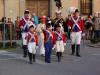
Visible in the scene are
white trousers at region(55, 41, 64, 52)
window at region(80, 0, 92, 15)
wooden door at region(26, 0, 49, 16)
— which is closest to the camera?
white trousers at region(55, 41, 64, 52)

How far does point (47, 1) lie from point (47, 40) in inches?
724

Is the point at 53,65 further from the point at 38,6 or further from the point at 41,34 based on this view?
the point at 38,6

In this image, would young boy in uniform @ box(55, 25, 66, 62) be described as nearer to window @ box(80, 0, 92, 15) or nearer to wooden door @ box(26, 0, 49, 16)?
window @ box(80, 0, 92, 15)

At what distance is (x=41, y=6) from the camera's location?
120 ft

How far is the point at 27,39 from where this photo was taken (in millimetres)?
17969

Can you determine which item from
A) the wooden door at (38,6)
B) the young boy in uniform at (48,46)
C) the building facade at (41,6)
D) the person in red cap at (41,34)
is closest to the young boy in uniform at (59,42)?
the young boy in uniform at (48,46)

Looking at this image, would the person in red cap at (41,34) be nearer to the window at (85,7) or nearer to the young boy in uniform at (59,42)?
the young boy in uniform at (59,42)

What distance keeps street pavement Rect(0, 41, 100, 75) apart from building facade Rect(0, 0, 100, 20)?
13608mm

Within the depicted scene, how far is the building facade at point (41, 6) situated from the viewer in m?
35.0

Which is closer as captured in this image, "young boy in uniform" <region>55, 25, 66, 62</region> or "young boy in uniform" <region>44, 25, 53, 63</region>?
"young boy in uniform" <region>44, 25, 53, 63</region>

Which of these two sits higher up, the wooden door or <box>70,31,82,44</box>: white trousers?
the wooden door

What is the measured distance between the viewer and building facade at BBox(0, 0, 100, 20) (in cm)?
3497

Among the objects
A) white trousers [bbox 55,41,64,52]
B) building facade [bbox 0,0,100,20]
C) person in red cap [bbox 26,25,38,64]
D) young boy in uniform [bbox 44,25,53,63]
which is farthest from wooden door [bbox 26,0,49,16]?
person in red cap [bbox 26,25,38,64]

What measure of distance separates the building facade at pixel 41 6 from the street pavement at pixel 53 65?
13.6 metres
